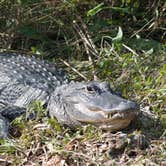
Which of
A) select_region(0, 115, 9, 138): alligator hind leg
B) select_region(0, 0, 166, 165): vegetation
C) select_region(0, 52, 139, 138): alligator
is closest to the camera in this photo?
select_region(0, 0, 166, 165): vegetation

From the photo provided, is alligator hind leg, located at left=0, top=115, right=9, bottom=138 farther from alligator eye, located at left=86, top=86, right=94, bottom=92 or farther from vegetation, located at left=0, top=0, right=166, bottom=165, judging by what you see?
alligator eye, located at left=86, top=86, right=94, bottom=92

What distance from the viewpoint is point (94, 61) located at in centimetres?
588

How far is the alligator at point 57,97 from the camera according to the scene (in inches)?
167

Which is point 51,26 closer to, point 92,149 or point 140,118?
point 140,118

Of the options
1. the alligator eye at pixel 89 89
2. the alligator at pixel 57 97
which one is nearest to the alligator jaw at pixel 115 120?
the alligator at pixel 57 97

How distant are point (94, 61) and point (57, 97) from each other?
1.08 meters

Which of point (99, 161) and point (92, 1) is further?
point (92, 1)

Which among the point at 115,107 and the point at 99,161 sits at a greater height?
the point at 115,107

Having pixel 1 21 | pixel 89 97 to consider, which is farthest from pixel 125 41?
pixel 89 97

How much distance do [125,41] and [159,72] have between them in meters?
0.83

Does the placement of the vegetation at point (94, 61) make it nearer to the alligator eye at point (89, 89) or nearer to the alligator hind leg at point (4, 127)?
the alligator hind leg at point (4, 127)

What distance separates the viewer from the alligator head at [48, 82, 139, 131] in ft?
13.8

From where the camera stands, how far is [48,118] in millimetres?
4762

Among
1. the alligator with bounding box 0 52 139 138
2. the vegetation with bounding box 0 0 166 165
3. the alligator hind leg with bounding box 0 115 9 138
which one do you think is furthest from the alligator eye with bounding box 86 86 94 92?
the alligator hind leg with bounding box 0 115 9 138
